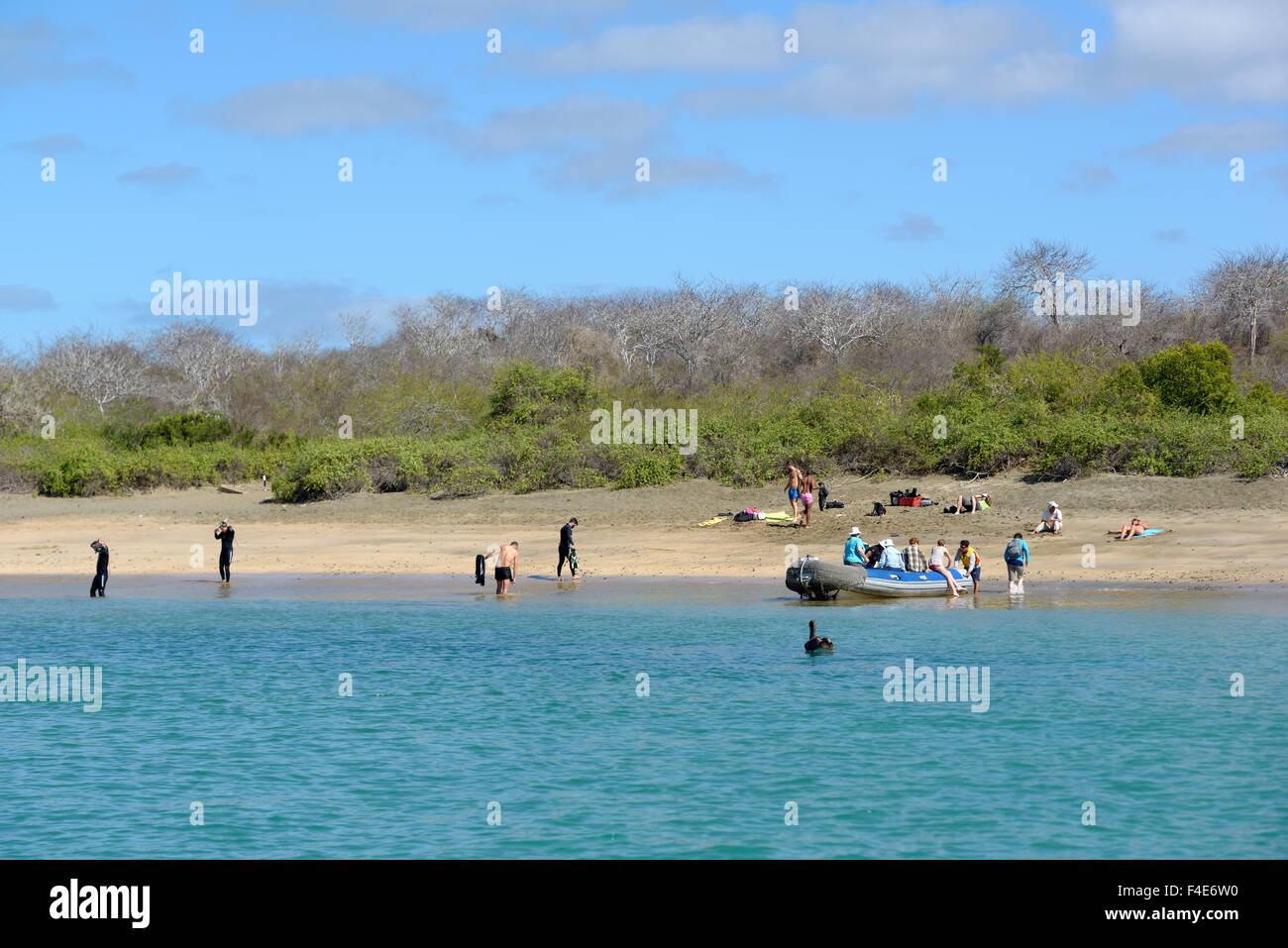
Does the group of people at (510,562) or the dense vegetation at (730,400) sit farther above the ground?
the dense vegetation at (730,400)

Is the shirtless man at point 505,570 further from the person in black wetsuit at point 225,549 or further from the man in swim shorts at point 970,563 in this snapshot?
the man in swim shorts at point 970,563

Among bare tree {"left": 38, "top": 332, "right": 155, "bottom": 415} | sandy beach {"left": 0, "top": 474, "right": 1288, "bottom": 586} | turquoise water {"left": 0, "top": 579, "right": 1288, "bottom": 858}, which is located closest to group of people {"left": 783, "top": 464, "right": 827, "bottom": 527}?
sandy beach {"left": 0, "top": 474, "right": 1288, "bottom": 586}

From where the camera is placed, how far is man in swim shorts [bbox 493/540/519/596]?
104 feet

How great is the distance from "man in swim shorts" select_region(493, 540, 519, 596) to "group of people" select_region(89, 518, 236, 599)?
265 inches

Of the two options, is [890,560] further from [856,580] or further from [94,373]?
[94,373]

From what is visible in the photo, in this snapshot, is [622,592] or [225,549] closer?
[622,592]

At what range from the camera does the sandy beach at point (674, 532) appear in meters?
32.9

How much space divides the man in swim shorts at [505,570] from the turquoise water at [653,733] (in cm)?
184

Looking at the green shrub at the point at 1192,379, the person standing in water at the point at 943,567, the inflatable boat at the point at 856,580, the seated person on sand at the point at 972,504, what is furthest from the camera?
the green shrub at the point at 1192,379

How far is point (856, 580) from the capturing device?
30.0 metres

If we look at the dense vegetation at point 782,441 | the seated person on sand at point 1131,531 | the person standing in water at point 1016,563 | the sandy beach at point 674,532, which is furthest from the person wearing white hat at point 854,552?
the dense vegetation at point 782,441

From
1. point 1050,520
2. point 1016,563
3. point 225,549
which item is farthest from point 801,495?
point 225,549

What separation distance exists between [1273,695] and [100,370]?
70.0 metres
